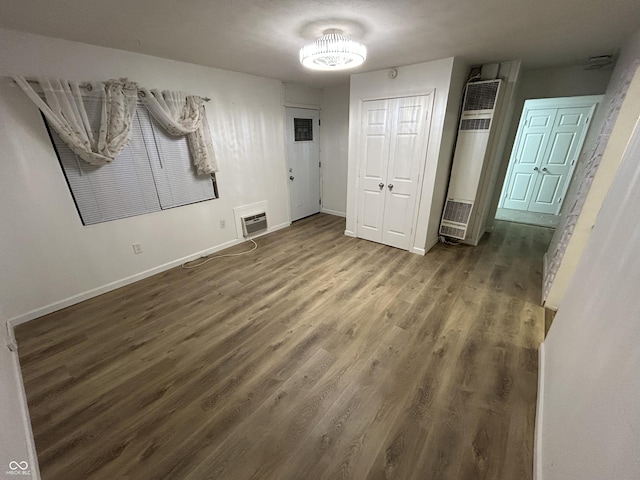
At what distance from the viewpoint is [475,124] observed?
120 inches

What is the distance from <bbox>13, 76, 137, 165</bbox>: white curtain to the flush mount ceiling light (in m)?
1.79

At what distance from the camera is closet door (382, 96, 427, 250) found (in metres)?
3.04

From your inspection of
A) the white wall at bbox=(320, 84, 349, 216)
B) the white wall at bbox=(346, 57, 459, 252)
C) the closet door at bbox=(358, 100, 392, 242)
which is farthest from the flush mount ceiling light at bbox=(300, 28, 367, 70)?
the white wall at bbox=(320, 84, 349, 216)

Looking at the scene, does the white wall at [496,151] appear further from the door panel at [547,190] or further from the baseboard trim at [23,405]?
the baseboard trim at [23,405]

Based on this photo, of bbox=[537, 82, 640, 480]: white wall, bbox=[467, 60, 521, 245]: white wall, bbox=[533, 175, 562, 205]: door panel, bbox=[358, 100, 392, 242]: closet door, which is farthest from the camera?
bbox=[533, 175, 562, 205]: door panel

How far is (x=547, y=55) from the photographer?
8.51ft

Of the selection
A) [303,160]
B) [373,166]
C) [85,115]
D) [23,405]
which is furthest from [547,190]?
[23,405]

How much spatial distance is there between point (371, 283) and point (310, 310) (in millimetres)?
829

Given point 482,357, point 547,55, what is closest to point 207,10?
point 482,357

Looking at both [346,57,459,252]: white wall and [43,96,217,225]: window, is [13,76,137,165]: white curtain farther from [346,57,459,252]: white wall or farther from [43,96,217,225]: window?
[346,57,459,252]: white wall

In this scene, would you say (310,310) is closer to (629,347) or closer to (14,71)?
(629,347)

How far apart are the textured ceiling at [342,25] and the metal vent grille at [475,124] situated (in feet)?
2.08

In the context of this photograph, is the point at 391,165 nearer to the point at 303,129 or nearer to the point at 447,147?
the point at 447,147

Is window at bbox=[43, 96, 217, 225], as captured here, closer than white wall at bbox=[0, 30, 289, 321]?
No
